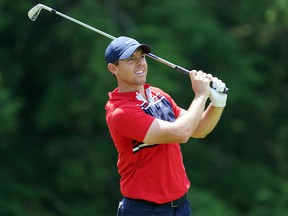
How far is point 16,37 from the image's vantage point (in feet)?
46.9

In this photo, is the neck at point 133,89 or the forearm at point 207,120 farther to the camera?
the forearm at point 207,120

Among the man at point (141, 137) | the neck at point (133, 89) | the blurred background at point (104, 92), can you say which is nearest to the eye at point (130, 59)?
the man at point (141, 137)

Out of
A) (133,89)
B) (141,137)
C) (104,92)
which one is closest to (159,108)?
(133,89)

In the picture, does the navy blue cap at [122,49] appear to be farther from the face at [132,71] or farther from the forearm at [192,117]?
the forearm at [192,117]

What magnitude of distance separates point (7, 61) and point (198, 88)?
9013mm

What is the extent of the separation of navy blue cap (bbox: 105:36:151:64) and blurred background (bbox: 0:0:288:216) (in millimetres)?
7187

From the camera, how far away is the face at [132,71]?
535 centimetres

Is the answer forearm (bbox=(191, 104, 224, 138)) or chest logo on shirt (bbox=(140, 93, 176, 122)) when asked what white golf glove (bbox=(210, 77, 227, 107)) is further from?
chest logo on shirt (bbox=(140, 93, 176, 122))

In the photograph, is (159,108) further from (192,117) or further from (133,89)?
(192,117)

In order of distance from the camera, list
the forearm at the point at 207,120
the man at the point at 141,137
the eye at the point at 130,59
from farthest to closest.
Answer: the forearm at the point at 207,120 < the eye at the point at 130,59 < the man at the point at 141,137

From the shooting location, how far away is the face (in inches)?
211

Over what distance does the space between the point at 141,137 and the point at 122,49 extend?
521 millimetres

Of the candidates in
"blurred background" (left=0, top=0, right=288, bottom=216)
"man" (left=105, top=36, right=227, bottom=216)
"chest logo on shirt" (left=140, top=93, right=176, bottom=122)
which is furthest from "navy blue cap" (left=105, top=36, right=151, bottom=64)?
"blurred background" (left=0, top=0, right=288, bottom=216)

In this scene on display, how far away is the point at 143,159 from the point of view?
532cm
